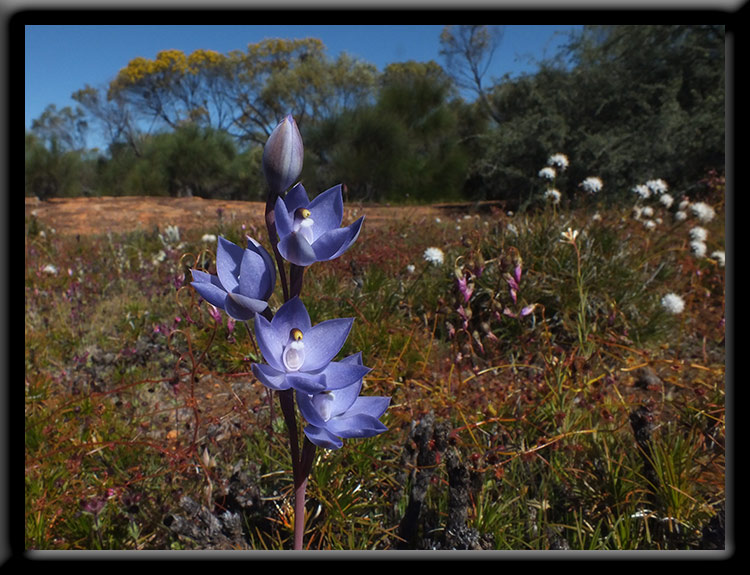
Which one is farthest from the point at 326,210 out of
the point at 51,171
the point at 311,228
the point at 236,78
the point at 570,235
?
the point at 236,78

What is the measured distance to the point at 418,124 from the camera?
16.3 meters

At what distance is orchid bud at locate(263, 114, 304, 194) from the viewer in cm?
78

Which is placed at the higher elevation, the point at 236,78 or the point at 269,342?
the point at 236,78

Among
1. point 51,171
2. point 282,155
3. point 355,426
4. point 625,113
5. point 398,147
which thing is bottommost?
point 355,426

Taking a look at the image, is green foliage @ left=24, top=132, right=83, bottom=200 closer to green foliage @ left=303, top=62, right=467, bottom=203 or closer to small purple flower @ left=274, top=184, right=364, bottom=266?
green foliage @ left=303, top=62, right=467, bottom=203

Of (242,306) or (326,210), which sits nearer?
(242,306)

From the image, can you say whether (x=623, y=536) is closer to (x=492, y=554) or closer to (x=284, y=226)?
(x=492, y=554)

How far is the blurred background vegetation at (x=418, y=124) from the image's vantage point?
7.22 m

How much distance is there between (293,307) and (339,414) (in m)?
0.22

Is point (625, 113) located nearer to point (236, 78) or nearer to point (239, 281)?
point (239, 281)

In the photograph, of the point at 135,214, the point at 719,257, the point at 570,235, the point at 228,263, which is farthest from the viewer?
the point at 135,214

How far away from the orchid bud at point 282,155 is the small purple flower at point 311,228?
41 millimetres

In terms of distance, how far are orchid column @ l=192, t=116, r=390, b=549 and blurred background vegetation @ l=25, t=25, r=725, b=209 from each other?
6.26 m
